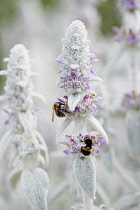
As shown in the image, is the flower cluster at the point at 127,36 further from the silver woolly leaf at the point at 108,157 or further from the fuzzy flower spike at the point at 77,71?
the fuzzy flower spike at the point at 77,71

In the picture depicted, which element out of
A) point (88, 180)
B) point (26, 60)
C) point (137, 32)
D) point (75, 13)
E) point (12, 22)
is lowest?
point (88, 180)

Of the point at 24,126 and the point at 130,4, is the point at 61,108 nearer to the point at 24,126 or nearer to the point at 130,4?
the point at 24,126

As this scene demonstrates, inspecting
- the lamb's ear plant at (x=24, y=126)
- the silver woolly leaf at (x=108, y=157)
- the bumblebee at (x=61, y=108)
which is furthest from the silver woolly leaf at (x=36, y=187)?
the silver woolly leaf at (x=108, y=157)

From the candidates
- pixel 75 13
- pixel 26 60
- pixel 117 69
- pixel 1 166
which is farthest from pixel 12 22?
pixel 26 60

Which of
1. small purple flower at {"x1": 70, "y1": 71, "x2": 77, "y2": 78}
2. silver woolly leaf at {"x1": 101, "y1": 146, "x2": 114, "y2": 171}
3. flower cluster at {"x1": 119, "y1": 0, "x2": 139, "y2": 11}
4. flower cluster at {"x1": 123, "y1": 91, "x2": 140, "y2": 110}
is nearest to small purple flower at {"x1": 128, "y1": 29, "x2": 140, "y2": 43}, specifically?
flower cluster at {"x1": 119, "y1": 0, "x2": 139, "y2": 11}

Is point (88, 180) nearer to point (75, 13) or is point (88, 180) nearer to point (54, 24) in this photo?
point (75, 13)

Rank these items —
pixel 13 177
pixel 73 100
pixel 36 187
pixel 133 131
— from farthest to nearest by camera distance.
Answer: pixel 133 131 < pixel 13 177 < pixel 36 187 < pixel 73 100

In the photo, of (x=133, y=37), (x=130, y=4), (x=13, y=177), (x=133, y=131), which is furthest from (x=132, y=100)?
(x=13, y=177)
